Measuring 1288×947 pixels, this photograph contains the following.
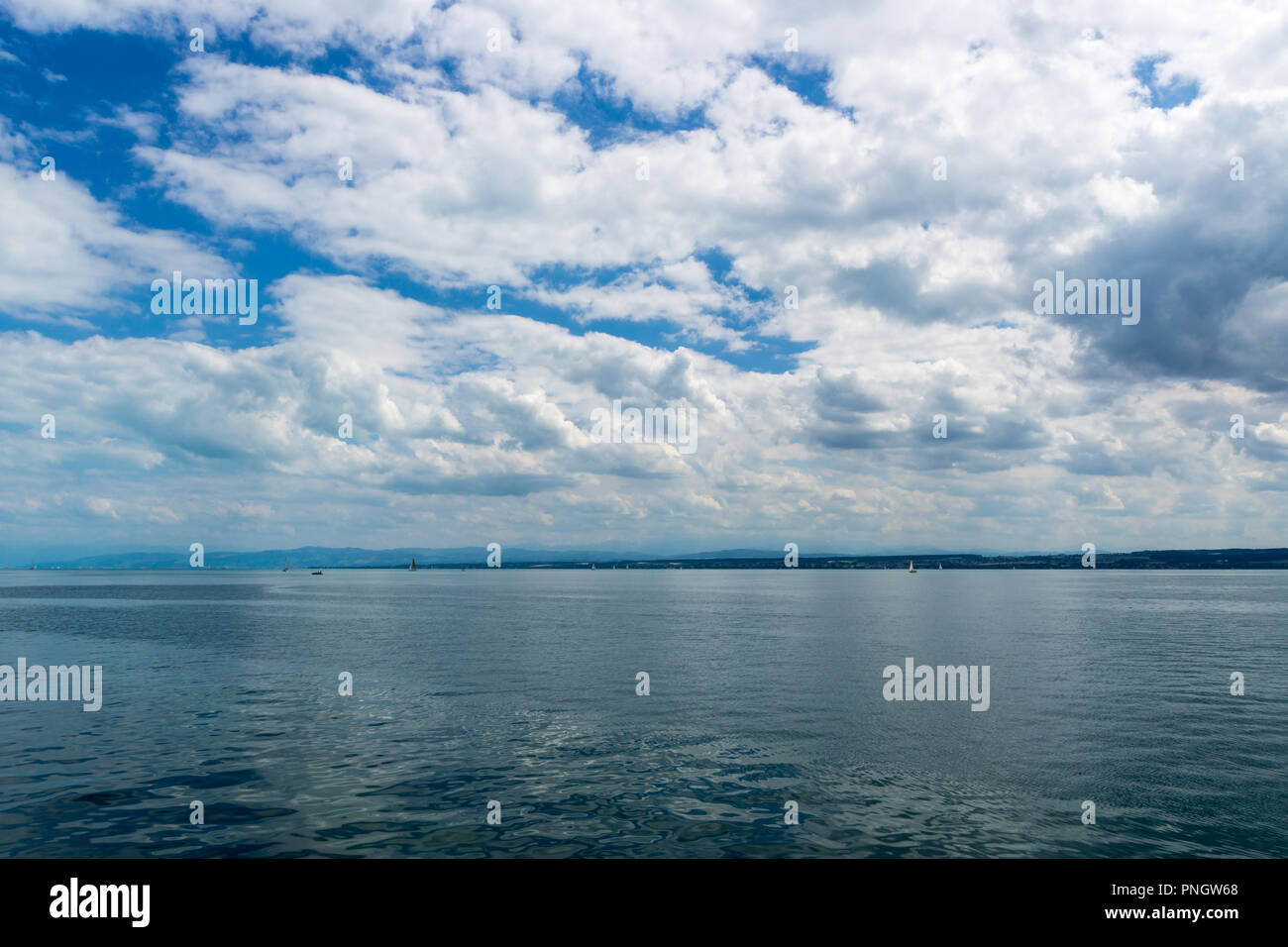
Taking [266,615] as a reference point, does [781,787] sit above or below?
above

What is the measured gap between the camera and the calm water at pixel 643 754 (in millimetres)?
25047

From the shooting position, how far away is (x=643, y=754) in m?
35.8

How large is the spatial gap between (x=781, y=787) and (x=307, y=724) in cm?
2762

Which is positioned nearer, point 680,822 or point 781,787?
point 680,822

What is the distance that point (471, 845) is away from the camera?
23.9 m

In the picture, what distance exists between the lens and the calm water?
986 inches
